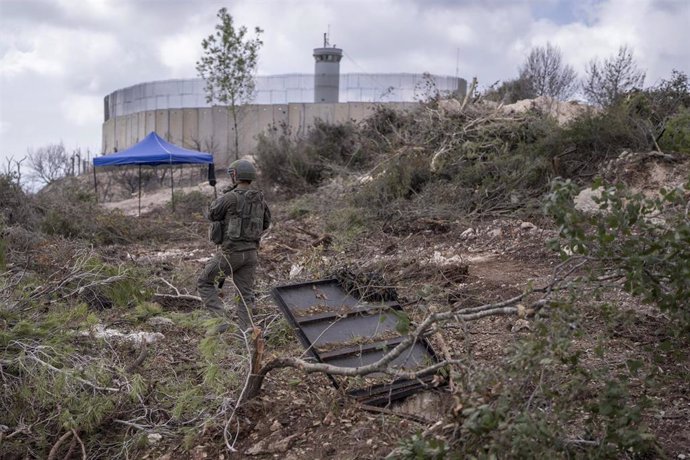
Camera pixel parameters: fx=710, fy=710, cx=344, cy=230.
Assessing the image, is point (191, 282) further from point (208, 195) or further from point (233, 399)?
point (208, 195)

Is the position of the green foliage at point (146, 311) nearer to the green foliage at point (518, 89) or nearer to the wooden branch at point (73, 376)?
the wooden branch at point (73, 376)

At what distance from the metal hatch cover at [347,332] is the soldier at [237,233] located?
1175 millimetres

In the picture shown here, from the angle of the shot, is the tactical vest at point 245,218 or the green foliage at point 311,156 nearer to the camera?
the tactical vest at point 245,218

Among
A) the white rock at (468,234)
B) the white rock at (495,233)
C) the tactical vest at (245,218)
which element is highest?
the tactical vest at (245,218)

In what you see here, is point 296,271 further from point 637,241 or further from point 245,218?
point 637,241

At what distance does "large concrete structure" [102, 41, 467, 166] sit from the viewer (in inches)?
1123

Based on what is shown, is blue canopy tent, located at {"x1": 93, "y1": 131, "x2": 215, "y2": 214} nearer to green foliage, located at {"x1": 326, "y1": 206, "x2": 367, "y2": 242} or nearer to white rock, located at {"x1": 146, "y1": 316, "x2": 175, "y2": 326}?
green foliage, located at {"x1": 326, "y1": 206, "x2": 367, "y2": 242}

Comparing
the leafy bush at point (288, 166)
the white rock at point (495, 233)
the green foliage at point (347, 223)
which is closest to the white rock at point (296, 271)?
the green foliage at point (347, 223)

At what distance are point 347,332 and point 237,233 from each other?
1.74m

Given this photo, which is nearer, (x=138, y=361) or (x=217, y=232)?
(x=138, y=361)

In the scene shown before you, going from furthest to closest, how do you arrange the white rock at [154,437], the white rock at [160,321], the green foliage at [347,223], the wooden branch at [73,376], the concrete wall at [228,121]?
1. the concrete wall at [228,121]
2. the green foliage at [347,223]
3. the white rock at [160,321]
4. the wooden branch at [73,376]
5. the white rock at [154,437]

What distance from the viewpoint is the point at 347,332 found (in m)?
4.42

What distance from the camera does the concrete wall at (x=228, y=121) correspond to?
1114 inches

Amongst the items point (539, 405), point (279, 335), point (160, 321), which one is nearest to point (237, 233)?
point (279, 335)
